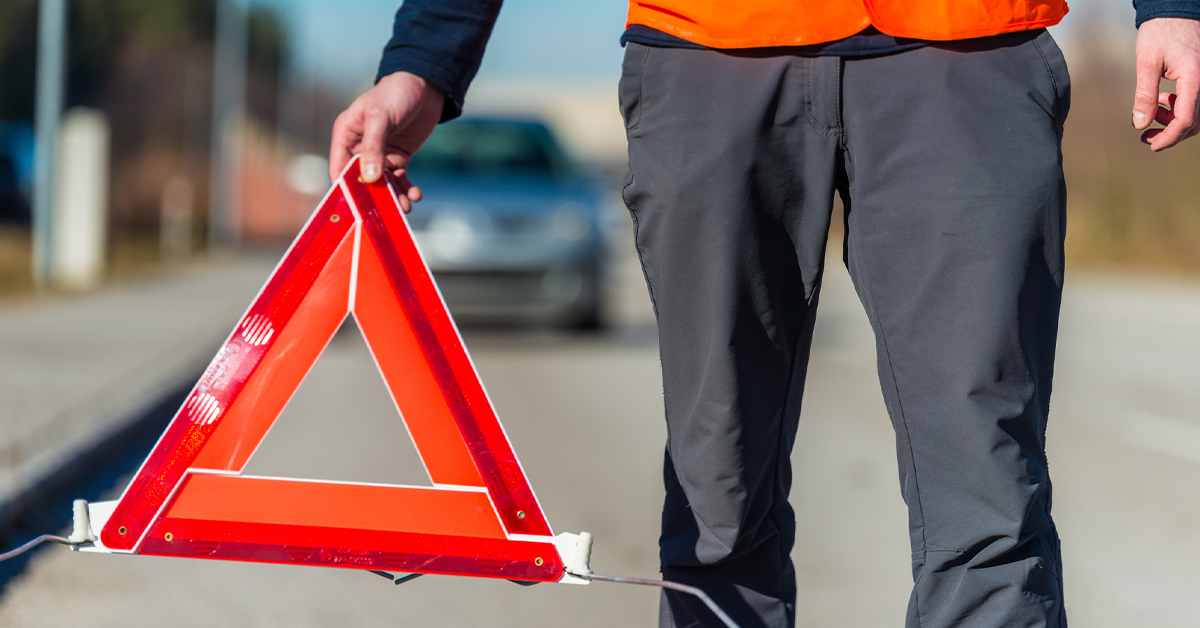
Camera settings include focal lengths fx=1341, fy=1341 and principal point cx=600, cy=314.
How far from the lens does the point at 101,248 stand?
1474 cm

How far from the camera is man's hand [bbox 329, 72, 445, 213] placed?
199 centimetres

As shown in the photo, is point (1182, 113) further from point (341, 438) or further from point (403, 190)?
point (341, 438)

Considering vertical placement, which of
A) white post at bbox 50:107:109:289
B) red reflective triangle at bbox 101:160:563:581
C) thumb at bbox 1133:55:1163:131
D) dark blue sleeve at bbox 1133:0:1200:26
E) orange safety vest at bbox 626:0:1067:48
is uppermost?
dark blue sleeve at bbox 1133:0:1200:26

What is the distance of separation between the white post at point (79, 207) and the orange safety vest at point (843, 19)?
13.3 metres

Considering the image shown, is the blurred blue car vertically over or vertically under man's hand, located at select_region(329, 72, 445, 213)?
under

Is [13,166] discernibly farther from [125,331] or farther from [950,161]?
[950,161]

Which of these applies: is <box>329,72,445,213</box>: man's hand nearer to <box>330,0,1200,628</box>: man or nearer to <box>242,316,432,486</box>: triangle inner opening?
<box>330,0,1200,628</box>: man

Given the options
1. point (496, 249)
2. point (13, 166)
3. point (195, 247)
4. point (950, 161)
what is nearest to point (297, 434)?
point (496, 249)

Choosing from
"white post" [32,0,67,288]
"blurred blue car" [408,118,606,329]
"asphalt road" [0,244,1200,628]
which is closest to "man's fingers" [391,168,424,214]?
"asphalt road" [0,244,1200,628]

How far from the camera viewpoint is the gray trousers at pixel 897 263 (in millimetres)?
1781

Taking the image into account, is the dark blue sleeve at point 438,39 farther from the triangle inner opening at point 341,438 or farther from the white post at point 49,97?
the white post at point 49,97

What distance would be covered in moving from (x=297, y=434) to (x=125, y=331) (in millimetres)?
3675

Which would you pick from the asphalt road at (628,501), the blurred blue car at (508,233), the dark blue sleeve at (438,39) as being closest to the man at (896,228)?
the dark blue sleeve at (438,39)

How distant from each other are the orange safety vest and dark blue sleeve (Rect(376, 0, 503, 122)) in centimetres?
39
